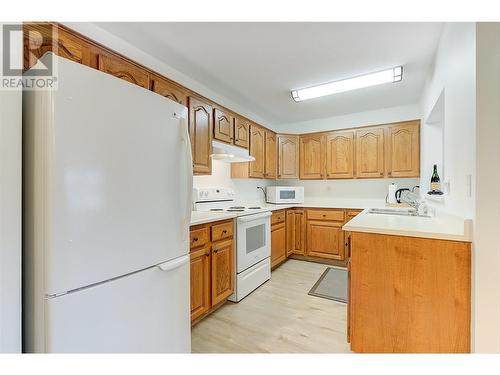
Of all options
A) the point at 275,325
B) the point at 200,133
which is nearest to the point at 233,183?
the point at 200,133

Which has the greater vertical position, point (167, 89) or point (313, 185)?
point (167, 89)

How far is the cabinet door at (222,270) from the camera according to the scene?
2.02 m

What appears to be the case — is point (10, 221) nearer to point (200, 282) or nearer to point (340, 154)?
point (200, 282)

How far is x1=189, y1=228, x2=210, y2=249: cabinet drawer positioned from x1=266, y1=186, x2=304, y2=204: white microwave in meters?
1.97

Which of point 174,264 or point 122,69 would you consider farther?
point 122,69

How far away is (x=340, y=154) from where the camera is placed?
3.61m

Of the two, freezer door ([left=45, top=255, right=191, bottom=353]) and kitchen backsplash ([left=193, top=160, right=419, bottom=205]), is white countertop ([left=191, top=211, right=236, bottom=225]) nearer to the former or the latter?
freezer door ([left=45, top=255, right=191, bottom=353])

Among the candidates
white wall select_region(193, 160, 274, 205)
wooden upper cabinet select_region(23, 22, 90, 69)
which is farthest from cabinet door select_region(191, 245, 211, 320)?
wooden upper cabinet select_region(23, 22, 90, 69)

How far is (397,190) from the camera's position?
329 centimetres

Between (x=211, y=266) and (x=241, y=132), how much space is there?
1721mm

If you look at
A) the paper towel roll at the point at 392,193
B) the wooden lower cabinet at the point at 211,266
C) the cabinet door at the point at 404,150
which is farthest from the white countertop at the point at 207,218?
the cabinet door at the point at 404,150

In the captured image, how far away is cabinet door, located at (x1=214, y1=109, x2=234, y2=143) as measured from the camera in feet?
8.25
